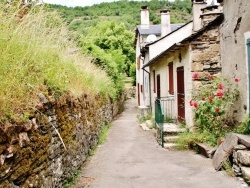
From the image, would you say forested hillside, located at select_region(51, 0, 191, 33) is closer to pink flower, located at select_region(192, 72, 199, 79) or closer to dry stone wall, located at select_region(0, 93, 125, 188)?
pink flower, located at select_region(192, 72, 199, 79)

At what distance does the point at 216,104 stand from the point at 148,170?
8.94 ft

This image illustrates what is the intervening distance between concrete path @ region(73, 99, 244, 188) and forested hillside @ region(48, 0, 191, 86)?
11.4 ft

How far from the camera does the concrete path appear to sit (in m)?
6.16

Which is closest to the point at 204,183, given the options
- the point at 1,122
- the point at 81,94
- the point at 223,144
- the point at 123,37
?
the point at 223,144

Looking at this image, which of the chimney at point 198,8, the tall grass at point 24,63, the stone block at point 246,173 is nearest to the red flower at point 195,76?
the chimney at point 198,8

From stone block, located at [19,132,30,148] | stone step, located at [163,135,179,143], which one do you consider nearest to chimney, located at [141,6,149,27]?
stone step, located at [163,135,179,143]

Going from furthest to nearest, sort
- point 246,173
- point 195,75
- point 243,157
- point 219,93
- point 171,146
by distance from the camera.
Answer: point 171,146 → point 195,75 → point 219,93 → point 243,157 → point 246,173

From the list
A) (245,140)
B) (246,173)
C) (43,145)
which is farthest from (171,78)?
(43,145)

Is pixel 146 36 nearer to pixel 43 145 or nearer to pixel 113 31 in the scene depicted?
pixel 113 31

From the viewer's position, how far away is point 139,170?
7223 millimetres

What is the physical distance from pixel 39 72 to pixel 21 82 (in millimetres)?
679

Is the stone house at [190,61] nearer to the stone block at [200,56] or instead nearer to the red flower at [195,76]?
the stone block at [200,56]

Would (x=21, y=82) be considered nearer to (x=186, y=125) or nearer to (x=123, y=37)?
(x=186, y=125)

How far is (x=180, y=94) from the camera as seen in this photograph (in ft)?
38.0
